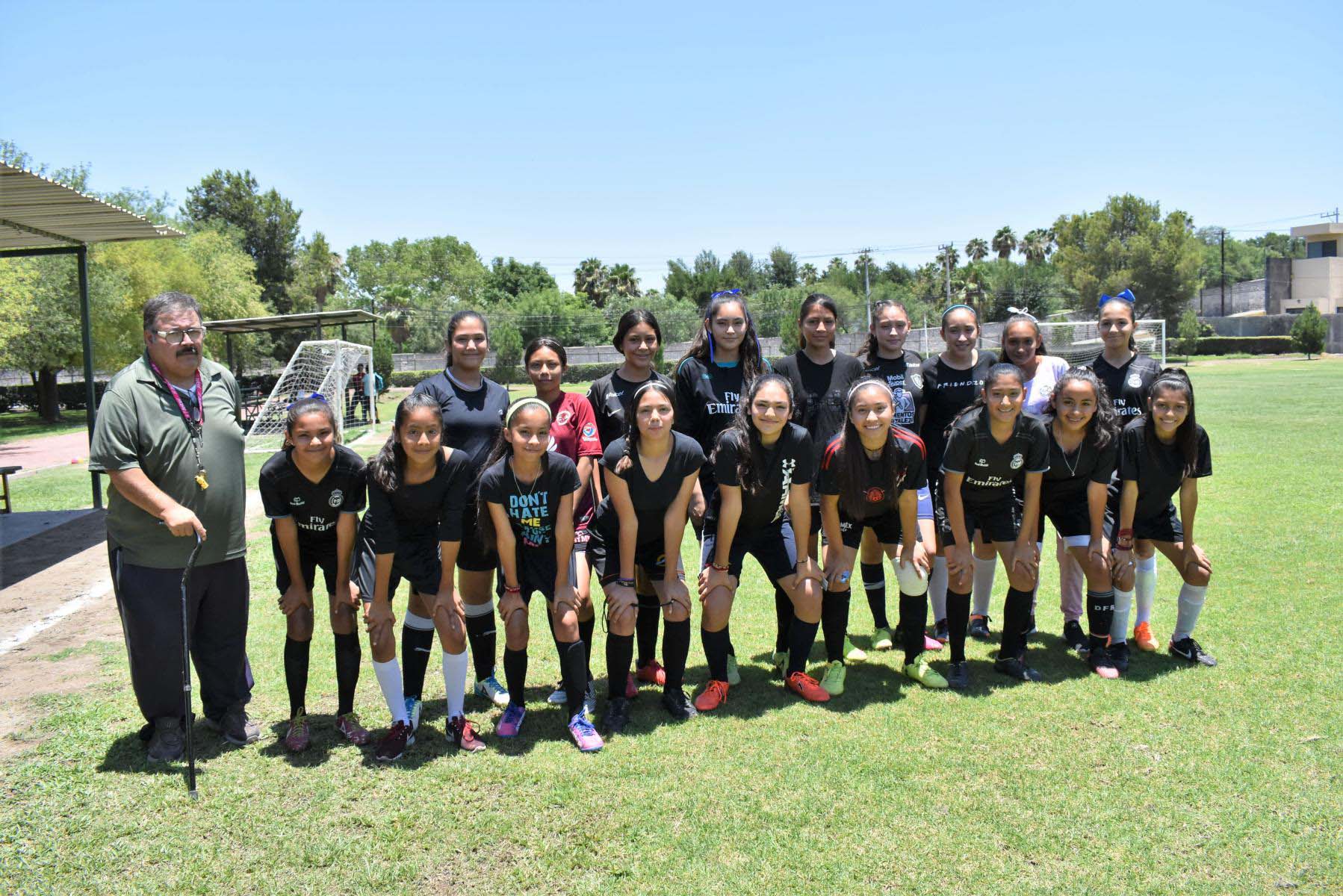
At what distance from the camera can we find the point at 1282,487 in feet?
33.3

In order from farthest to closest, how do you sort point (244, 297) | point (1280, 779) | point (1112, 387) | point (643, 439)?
point (244, 297)
point (1112, 387)
point (643, 439)
point (1280, 779)

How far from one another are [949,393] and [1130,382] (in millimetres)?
1160

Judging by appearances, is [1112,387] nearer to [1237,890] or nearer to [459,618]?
[1237,890]

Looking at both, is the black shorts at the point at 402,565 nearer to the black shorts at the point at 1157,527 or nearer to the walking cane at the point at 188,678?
the walking cane at the point at 188,678

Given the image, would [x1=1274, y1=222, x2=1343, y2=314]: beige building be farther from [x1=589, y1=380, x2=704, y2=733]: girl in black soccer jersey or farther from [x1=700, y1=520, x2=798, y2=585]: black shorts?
[x1=589, y1=380, x2=704, y2=733]: girl in black soccer jersey

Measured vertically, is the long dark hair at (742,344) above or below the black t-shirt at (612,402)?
above

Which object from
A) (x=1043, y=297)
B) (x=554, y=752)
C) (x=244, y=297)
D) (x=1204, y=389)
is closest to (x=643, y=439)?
(x=554, y=752)

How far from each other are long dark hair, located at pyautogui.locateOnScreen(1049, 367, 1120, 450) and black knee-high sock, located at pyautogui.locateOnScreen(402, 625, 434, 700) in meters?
3.83

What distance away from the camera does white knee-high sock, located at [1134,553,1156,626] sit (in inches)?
215

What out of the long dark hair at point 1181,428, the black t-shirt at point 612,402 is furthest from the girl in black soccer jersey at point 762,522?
the long dark hair at point 1181,428

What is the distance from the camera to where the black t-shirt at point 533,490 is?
4.33 m

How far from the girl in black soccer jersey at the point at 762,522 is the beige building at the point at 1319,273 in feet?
234

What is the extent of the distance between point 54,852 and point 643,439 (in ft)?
9.86

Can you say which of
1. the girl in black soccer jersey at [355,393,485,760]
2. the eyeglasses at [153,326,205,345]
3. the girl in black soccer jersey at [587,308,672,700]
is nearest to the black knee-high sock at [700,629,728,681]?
the girl in black soccer jersey at [587,308,672,700]
